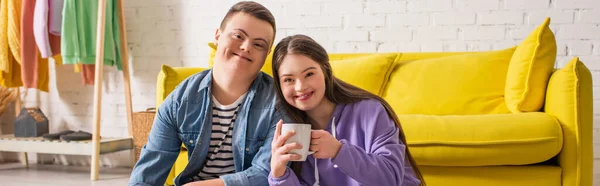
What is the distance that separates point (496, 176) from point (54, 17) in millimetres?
2589

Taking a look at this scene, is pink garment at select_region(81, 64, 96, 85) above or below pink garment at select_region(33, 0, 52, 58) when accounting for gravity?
below

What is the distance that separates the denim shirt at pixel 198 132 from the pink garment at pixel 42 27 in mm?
2108

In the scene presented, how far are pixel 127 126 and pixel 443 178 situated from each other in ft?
7.85

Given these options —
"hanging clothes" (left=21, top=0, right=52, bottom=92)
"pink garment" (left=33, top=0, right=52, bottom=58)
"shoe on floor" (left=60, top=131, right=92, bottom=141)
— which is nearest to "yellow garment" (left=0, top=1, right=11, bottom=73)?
"hanging clothes" (left=21, top=0, right=52, bottom=92)

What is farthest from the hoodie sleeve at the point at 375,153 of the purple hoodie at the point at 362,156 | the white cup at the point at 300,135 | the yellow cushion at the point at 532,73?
the yellow cushion at the point at 532,73

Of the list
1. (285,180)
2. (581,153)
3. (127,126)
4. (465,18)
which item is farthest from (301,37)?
(127,126)

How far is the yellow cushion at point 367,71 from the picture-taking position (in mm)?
2781

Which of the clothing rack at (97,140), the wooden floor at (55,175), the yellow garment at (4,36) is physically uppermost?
the yellow garment at (4,36)

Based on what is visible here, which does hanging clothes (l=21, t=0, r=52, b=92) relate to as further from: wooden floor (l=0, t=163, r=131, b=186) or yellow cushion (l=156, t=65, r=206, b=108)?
yellow cushion (l=156, t=65, r=206, b=108)

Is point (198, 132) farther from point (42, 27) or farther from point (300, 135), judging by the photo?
point (42, 27)

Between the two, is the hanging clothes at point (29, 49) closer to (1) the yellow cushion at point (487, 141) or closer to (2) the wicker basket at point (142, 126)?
(2) the wicker basket at point (142, 126)

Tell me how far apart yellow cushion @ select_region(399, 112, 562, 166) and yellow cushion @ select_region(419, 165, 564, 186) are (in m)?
0.03

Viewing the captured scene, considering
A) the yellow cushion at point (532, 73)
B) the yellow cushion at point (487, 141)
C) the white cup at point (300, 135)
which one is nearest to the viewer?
the white cup at point (300, 135)

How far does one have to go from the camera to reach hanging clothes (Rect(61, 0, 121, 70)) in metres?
3.49
